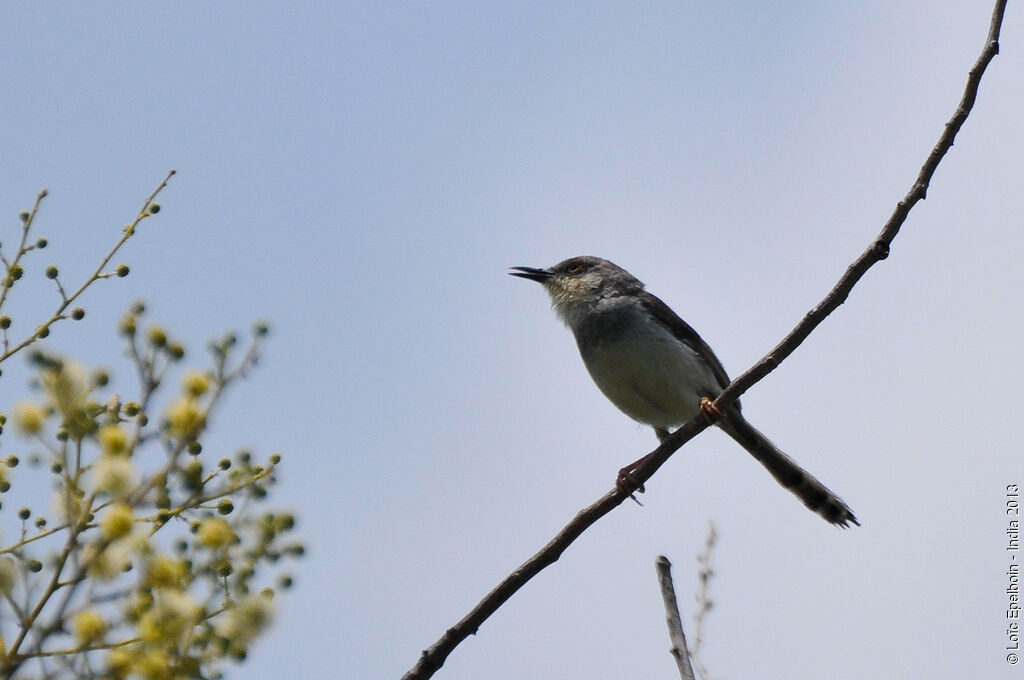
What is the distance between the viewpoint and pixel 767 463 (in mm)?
7898

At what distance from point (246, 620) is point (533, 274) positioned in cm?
694

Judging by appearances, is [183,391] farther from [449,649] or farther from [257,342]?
[449,649]

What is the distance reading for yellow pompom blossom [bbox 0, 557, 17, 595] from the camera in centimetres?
208

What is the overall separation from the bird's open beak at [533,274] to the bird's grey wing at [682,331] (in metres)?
0.97

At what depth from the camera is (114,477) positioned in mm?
2066

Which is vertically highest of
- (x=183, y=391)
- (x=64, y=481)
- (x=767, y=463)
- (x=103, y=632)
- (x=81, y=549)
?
(x=767, y=463)

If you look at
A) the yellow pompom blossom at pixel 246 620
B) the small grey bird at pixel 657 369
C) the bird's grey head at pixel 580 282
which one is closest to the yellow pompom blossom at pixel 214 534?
the yellow pompom blossom at pixel 246 620

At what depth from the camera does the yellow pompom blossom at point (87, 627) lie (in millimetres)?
1937

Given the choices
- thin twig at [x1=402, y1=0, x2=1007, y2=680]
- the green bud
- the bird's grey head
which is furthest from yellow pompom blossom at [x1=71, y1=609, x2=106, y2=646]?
the bird's grey head

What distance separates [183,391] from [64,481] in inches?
11.3

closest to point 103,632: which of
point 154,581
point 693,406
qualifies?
point 154,581

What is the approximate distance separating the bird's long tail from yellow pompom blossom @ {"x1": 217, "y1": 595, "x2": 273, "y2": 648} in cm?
569

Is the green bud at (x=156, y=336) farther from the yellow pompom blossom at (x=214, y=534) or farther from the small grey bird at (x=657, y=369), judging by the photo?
the small grey bird at (x=657, y=369)

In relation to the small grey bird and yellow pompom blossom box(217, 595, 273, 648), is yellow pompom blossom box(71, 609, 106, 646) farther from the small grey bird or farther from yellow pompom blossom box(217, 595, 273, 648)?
the small grey bird
